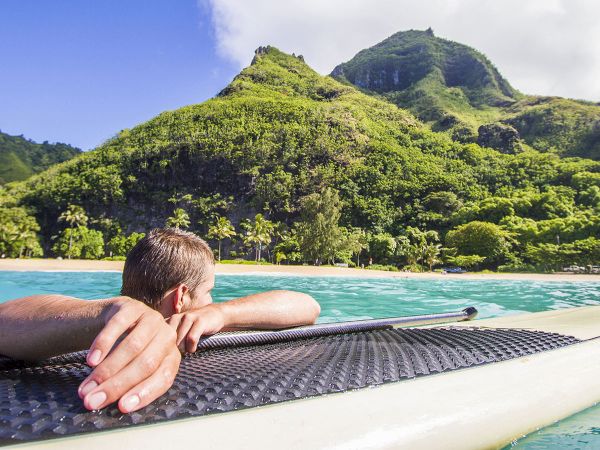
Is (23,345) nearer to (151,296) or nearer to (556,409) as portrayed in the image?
(151,296)

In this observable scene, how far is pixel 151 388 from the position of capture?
799mm

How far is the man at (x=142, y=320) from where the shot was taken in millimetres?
776

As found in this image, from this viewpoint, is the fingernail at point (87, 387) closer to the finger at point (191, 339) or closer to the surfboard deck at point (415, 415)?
the surfboard deck at point (415, 415)

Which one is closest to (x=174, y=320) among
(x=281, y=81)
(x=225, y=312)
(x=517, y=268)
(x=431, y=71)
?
(x=225, y=312)

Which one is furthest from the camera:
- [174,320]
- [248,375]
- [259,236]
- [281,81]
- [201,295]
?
[281,81]

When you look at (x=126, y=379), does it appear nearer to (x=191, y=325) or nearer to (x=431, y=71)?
(x=191, y=325)

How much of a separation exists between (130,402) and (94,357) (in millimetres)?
102

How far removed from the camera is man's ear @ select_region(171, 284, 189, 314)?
1453mm

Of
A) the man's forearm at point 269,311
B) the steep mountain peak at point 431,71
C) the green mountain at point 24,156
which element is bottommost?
the man's forearm at point 269,311

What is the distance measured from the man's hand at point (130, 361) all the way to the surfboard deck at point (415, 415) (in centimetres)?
8

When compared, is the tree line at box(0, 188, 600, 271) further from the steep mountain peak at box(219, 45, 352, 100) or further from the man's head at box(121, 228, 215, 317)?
the steep mountain peak at box(219, 45, 352, 100)

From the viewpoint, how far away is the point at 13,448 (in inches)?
25.0

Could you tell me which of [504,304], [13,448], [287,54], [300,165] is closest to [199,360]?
[13,448]

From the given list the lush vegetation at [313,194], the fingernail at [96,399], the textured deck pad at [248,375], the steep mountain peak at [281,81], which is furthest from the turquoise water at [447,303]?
the steep mountain peak at [281,81]
